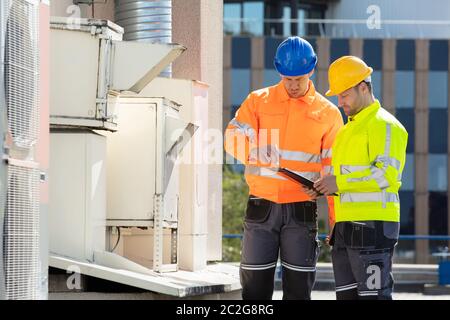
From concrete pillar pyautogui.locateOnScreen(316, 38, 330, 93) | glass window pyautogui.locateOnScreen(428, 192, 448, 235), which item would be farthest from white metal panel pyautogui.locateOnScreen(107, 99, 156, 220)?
glass window pyautogui.locateOnScreen(428, 192, 448, 235)

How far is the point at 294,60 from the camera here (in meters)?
7.62

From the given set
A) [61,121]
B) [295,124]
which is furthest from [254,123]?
[61,121]

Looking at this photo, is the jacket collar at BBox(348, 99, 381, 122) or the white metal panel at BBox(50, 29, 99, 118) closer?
the jacket collar at BBox(348, 99, 381, 122)

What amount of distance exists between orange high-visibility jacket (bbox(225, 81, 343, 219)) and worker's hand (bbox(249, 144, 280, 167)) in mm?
33

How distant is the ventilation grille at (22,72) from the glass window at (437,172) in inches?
2098

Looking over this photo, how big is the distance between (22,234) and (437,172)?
5403cm

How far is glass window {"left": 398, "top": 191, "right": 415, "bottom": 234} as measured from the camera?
57.8m

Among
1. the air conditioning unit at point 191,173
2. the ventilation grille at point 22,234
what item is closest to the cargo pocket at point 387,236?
the ventilation grille at point 22,234

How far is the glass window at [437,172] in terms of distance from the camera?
58438mm

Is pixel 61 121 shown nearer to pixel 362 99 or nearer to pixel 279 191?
pixel 279 191

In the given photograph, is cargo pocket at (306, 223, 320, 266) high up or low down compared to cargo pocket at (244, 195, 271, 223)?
down

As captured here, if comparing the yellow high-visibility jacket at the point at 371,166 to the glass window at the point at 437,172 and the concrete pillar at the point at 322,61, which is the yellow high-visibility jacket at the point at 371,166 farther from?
the glass window at the point at 437,172

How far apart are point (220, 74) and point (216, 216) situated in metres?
1.43

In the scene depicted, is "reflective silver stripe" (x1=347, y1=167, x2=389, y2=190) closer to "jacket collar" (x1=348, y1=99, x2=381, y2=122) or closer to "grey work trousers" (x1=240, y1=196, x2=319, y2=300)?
"jacket collar" (x1=348, y1=99, x2=381, y2=122)
